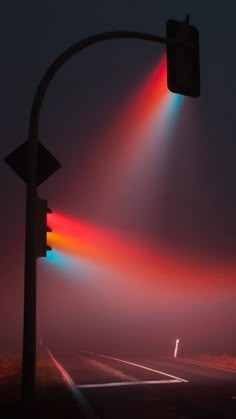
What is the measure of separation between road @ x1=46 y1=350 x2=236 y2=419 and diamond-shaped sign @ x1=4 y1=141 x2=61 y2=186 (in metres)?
4.45

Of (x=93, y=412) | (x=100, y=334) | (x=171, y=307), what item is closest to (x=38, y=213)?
(x=93, y=412)

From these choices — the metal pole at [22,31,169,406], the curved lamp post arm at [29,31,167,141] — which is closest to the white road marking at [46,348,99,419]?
the metal pole at [22,31,169,406]

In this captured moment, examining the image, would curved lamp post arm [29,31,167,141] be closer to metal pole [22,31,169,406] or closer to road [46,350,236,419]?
metal pole [22,31,169,406]

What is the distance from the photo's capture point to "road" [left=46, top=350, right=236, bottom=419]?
1175 cm

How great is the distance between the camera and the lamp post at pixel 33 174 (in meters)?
8.65

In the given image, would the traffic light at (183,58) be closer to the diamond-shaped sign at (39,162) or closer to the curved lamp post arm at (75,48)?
the curved lamp post arm at (75,48)

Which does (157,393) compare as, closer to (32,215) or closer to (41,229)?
(41,229)

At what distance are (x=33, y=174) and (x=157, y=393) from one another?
25.7 ft

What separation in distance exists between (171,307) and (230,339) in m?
26.6

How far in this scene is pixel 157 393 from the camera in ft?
49.3

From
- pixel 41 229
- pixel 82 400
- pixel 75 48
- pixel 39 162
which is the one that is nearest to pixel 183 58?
pixel 75 48

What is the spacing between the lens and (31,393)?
866 cm

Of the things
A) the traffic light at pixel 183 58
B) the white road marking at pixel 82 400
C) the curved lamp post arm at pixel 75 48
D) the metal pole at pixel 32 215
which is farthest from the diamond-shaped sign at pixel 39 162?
the white road marking at pixel 82 400

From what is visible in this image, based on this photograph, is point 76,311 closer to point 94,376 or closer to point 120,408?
point 94,376
